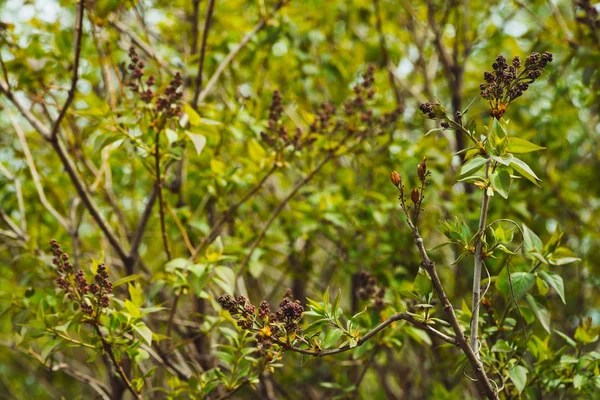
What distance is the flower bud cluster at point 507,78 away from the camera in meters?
1.30

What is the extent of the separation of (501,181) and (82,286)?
1.12 metres

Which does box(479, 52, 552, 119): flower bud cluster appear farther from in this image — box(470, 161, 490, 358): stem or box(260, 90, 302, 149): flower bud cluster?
box(260, 90, 302, 149): flower bud cluster

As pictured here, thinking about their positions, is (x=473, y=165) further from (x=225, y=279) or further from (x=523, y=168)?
(x=225, y=279)

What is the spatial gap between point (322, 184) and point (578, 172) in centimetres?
157

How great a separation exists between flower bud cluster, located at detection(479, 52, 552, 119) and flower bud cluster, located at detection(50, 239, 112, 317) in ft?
3.42

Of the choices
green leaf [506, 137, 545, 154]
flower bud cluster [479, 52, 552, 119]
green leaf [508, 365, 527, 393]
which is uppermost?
flower bud cluster [479, 52, 552, 119]

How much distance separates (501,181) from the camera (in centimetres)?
135

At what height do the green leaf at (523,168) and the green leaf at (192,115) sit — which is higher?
the green leaf at (192,115)

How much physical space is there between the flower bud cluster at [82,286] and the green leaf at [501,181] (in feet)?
3.24

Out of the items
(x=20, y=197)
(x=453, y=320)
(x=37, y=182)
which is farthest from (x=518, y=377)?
(x=20, y=197)

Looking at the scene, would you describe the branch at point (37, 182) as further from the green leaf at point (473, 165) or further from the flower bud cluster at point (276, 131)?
the green leaf at point (473, 165)

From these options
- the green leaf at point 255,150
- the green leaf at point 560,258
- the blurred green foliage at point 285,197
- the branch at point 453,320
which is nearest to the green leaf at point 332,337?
the blurred green foliage at point 285,197

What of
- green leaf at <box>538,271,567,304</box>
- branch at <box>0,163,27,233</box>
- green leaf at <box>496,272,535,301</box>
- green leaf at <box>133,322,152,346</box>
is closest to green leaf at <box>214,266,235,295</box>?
green leaf at <box>133,322,152,346</box>

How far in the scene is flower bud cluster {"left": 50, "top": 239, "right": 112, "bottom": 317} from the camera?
63.6 inches
